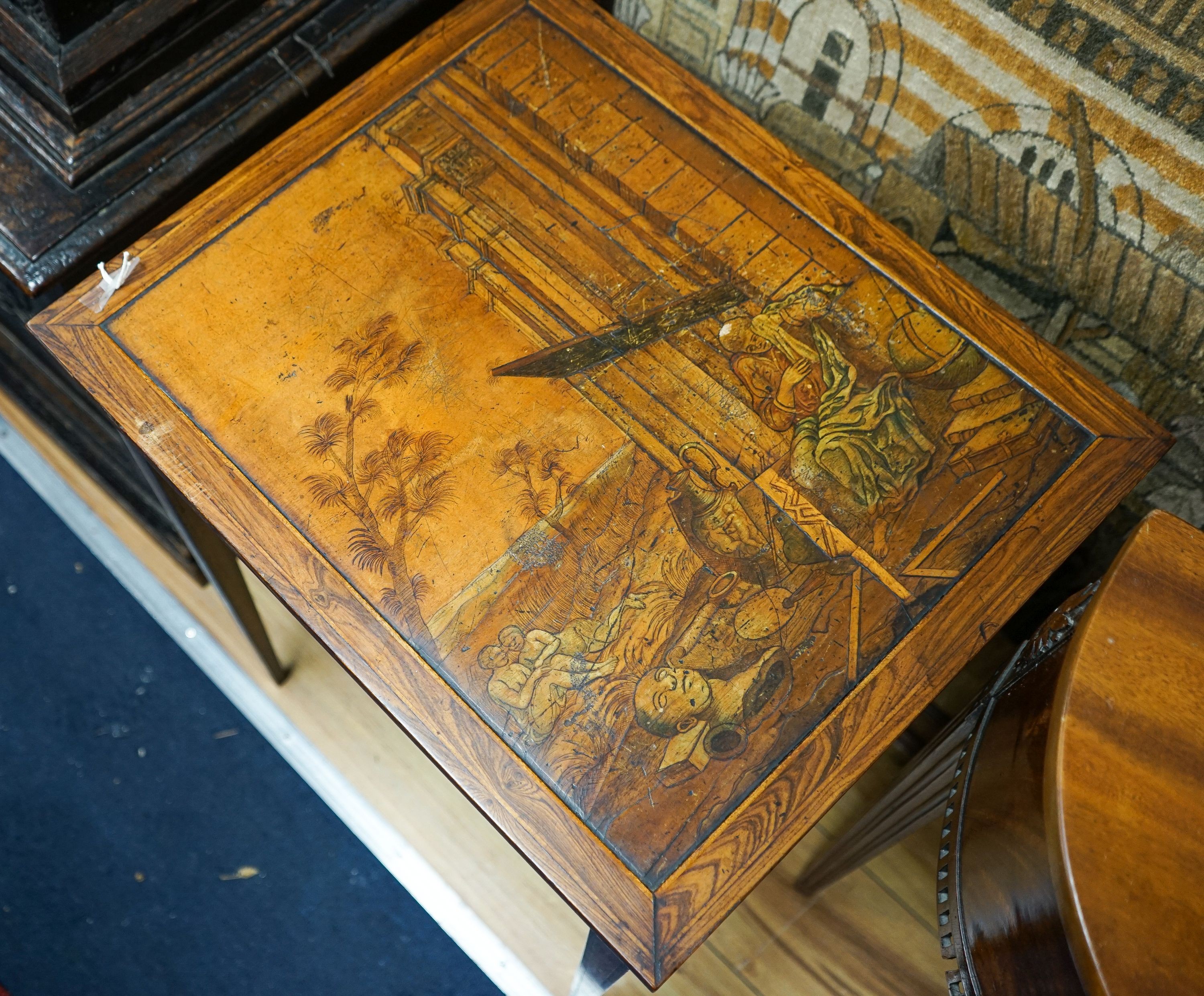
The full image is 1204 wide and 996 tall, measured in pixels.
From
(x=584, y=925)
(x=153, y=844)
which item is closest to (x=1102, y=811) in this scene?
(x=584, y=925)

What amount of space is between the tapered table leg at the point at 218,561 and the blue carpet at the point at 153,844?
0.16m

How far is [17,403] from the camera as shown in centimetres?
179

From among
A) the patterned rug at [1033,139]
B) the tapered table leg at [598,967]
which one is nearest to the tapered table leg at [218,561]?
the tapered table leg at [598,967]

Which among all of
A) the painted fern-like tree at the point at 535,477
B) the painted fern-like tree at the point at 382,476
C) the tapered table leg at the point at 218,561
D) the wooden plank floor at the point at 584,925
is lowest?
the wooden plank floor at the point at 584,925

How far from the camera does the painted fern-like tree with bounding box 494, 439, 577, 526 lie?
1034mm

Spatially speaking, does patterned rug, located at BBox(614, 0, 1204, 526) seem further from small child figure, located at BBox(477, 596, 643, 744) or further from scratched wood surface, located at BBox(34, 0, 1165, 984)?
small child figure, located at BBox(477, 596, 643, 744)

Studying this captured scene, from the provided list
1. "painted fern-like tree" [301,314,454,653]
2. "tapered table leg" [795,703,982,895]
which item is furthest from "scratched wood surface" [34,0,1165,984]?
"tapered table leg" [795,703,982,895]

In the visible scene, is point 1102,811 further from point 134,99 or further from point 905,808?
point 134,99

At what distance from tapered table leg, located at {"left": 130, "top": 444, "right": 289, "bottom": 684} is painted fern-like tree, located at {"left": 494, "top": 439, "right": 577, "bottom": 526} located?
29cm

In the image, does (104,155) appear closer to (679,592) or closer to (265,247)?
(265,247)

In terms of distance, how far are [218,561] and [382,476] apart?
448 mm

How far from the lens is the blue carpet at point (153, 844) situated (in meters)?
1.50

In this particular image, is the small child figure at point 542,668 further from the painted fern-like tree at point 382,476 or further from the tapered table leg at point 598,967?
the tapered table leg at point 598,967

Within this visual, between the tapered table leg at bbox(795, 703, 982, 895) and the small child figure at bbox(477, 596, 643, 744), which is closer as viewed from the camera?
the small child figure at bbox(477, 596, 643, 744)
